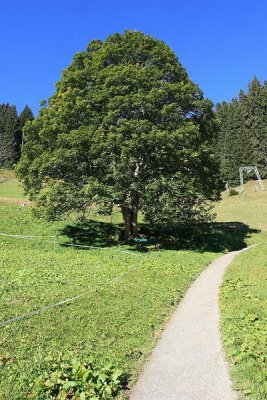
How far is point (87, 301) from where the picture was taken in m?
13.4

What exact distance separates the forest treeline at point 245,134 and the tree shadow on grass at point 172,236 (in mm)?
38623

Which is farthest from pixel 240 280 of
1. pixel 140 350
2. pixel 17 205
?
pixel 17 205

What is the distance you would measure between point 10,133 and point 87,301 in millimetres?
92096

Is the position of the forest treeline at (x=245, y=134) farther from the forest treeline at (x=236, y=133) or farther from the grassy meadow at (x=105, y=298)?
the grassy meadow at (x=105, y=298)

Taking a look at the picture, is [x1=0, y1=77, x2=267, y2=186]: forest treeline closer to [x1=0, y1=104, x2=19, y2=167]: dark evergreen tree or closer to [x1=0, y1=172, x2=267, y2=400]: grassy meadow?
[x1=0, y1=104, x2=19, y2=167]: dark evergreen tree

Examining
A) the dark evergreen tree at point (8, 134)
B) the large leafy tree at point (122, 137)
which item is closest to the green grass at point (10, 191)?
the large leafy tree at point (122, 137)

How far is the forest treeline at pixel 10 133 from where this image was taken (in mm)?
94500

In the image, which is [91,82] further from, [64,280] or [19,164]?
[64,280]

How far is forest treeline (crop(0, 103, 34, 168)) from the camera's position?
310ft

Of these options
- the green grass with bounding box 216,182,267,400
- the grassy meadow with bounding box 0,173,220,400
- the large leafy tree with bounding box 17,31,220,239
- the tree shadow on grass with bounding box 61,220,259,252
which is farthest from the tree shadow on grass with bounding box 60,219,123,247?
the green grass with bounding box 216,182,267,400

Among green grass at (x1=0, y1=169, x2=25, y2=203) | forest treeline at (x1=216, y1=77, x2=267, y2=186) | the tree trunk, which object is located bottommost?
the tree trunk

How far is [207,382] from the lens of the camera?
8.07 metres

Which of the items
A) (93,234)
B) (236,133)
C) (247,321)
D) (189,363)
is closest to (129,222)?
(93,234)

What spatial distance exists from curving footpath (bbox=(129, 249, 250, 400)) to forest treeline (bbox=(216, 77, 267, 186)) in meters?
61.4
